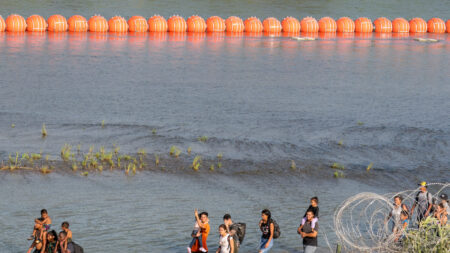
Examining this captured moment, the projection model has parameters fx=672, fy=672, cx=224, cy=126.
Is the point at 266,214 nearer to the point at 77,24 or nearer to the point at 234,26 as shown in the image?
the point at 77,24

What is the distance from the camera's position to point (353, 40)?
205 feet

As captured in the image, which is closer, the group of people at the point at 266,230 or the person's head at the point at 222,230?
the person's head at the point at 222,230

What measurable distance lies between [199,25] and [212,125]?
37.1 meters


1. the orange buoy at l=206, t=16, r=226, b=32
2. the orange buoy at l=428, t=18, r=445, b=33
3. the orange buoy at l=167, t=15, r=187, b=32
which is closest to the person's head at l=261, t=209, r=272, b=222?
the orange buoy at l=167, t=15, r=187, b=32

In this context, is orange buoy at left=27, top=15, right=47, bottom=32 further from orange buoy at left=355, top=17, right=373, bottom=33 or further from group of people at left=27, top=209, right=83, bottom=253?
group of people at left=27, top=209, right=83, bottom=253

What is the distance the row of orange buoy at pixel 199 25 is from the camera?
5962 centimetres

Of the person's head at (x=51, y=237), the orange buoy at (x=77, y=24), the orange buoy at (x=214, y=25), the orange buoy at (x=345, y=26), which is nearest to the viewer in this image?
the person's head at (x=51, y=237)

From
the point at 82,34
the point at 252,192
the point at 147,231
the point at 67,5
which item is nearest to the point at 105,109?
the point at 252,192

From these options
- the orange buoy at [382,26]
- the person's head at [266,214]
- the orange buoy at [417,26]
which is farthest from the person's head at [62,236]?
the orange buoy at [417,26]

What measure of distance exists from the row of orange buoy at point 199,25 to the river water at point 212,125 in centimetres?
313

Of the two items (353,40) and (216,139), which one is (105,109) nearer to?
(216,139)

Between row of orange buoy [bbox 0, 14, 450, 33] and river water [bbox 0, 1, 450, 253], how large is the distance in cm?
313

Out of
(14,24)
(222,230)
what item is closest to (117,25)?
(14,24)

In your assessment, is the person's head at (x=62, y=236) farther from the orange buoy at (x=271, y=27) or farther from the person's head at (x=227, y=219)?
the orange buoy at (x=271, y=27)
